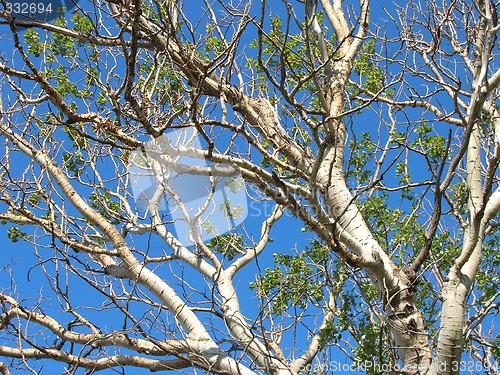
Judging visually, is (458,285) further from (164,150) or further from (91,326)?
(91,326)

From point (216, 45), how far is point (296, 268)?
2979mm

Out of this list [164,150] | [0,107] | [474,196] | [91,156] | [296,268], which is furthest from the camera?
[296,268]

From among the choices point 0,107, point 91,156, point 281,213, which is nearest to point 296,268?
point 281,213

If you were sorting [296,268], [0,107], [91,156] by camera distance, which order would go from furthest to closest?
[296,268] → [91,156] → [0,107]

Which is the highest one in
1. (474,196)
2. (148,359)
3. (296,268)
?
(296,268)

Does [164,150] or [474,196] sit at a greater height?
[474,196]

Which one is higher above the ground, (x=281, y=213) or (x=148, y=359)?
(x=281, y=213)

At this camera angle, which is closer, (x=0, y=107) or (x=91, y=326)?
→ (x=91, y=326)

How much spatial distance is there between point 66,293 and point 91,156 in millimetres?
2366

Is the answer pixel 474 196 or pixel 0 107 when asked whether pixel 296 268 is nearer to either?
pixel 474 196

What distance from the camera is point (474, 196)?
4.72 metres

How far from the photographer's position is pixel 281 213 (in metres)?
7.02

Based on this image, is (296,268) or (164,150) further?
(296,268)

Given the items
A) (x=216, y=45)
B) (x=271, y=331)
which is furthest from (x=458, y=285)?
(x=216, y=45)
